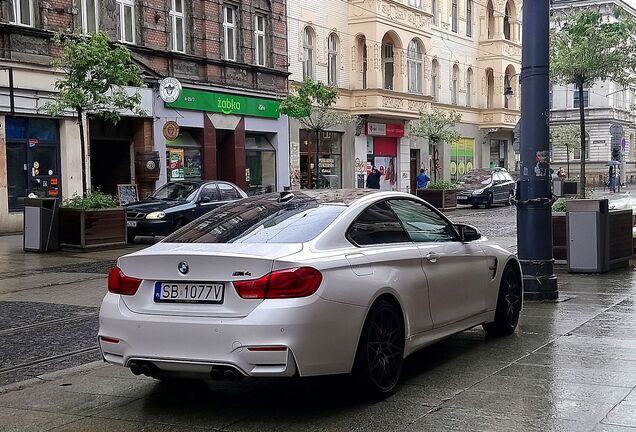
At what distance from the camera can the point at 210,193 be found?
64.9ft

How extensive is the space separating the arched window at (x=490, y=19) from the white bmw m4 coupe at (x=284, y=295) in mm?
45211

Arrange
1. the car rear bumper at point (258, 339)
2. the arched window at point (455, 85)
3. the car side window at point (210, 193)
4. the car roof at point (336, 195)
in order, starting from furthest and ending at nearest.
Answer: the arched window at point (455, 85), the car side window at point (210, 193), the car roof at point (336, 195), the car rear bumper at point (258, 339)

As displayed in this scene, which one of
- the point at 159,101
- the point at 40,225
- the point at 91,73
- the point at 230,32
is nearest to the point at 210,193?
the point at 91,73

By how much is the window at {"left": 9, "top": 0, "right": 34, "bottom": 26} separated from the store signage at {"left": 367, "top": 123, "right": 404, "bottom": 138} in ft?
59.8

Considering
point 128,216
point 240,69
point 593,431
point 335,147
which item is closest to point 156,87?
point 240,69

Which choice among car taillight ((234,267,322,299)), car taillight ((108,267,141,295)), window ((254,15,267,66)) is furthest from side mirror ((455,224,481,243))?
window ((254,15,267,66))

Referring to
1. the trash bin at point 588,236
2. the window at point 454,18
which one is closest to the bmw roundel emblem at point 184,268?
the trash bin at point 588,236

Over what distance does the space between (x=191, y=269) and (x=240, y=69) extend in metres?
25.5

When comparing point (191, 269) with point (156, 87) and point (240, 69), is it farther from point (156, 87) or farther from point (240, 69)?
Result: point (240, 69)

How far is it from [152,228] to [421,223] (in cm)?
1257

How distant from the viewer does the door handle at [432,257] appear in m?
6.45

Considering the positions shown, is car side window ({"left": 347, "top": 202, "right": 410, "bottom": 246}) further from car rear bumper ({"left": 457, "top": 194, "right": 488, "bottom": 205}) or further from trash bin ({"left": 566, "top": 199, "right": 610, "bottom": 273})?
car rear bumper ({"left": 457, "top": 194, "right": 488, "bottom": 205})

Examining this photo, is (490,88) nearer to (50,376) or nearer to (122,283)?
(50,376)

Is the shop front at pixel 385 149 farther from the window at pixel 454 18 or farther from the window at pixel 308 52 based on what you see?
the window at pixel 454 18
